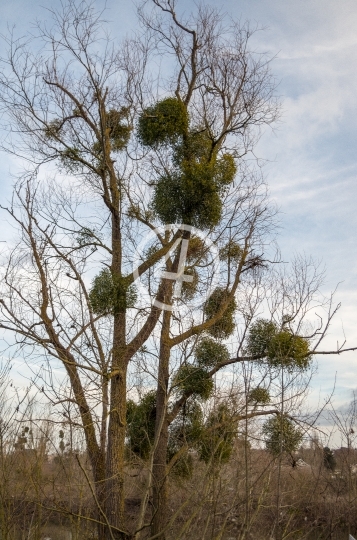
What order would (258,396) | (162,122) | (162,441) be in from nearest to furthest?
(258,396)
(162,441)
(162,122)

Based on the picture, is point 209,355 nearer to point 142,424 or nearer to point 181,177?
point 142,424

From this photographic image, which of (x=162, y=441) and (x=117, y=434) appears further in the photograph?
(x=162, y=441)

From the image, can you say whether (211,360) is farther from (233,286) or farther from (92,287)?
(92,287)

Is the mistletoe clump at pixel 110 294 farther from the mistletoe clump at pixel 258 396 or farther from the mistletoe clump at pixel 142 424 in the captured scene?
the mistletoe clump at pixel 258 396

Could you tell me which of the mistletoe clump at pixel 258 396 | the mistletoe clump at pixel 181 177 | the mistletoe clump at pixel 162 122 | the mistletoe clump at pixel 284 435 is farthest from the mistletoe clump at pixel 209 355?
the mistletoe clump at pixel 162 122

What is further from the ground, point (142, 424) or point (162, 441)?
point (142, 424)

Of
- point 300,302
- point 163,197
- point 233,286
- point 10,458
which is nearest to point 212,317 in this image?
point 233,286

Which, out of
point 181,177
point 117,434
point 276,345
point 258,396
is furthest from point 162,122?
point 117,434

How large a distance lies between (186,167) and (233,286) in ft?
6.36

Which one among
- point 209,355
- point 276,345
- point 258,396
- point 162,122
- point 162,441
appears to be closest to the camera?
point 258,396

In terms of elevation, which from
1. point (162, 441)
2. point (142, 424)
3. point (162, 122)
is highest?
point (162, 122)

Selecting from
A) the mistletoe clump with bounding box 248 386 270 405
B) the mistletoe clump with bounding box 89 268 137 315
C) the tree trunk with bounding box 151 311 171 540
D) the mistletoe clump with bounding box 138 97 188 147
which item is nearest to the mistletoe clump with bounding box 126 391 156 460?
the tree trunk with bounding box 151 311 171 540

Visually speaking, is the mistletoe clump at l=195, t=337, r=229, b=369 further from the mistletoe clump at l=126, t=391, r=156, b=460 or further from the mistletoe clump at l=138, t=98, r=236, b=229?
the mistletoe clump at l=138, t=98, r=236, b=229

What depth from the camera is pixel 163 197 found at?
853 cm
